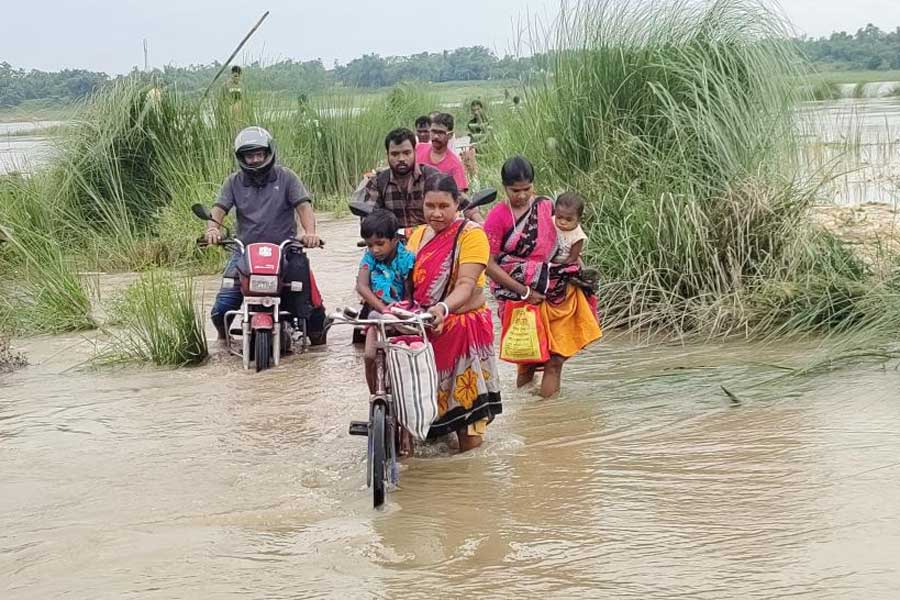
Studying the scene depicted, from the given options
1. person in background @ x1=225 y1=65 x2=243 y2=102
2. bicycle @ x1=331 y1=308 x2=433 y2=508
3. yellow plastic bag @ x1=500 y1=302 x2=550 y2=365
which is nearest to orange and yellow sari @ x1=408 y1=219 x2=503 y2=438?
bicycle @ x1=331 y1=308 x2=433 y2=508

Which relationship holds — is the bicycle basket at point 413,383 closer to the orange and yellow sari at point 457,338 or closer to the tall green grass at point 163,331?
the orange and yellow sari at point 457,338

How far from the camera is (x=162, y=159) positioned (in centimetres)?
1362

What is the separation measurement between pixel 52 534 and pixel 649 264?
4.95 m

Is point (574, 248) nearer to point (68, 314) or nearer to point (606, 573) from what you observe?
point (606, 573)

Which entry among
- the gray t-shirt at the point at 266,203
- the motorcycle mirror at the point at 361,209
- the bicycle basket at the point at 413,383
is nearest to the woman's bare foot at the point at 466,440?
the bicycle basket at the point at 413,383

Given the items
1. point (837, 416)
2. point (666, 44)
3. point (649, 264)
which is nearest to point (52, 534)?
point (837, 416)

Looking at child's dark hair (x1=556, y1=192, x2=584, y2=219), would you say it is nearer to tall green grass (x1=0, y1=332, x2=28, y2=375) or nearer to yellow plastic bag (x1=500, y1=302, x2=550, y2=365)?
yellow plastic bag (x1=500, y1=302, x2=550, y2=365)

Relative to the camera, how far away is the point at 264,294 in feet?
27.1

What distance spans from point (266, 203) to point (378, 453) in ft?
12.8

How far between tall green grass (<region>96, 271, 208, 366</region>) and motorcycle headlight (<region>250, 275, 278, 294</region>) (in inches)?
21.7

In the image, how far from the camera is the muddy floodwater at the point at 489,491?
4461 mm

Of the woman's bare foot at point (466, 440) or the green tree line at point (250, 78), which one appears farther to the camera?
the green tree line at point (250, 78)

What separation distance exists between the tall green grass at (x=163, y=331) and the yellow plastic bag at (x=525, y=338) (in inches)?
102

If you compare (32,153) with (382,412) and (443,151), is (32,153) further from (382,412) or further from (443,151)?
(382,412)
